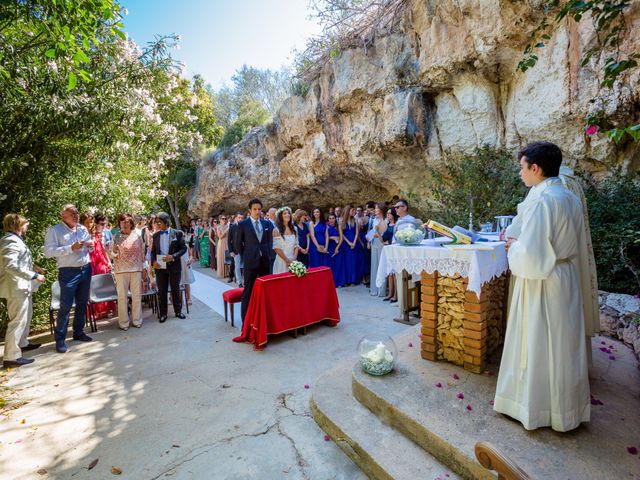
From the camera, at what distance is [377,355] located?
3189mm

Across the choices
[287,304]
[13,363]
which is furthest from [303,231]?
[13,363]

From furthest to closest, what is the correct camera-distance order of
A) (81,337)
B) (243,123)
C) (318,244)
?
1. (243,123)
2. (318,244)
3. (81,337)

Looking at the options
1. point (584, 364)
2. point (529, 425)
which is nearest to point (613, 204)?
point (584, 364)

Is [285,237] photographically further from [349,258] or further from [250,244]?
[349,258]

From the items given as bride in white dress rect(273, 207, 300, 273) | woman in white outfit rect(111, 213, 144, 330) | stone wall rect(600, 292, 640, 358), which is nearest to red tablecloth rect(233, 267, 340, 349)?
bride in white dress rect(273, 207, 300, 273)

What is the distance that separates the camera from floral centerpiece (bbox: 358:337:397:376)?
3.17 meters

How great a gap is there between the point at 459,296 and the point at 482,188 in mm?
4438

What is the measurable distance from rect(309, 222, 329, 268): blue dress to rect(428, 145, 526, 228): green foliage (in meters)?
2.92

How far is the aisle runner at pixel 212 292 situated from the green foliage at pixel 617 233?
5835 mm

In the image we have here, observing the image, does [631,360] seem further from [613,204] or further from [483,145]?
[483,145]

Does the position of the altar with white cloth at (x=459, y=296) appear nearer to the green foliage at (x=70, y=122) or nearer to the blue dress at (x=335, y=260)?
the green foliage at (x=70, y=122)

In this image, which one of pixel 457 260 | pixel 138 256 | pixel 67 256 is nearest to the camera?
pixel 457 260

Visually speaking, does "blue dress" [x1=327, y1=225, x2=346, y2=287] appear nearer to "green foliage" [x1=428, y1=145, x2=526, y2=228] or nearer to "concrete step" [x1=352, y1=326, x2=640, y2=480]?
"green foliage" [x1=428, y1=145, x2=526, y2=228]

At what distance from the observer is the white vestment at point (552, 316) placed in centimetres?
218
